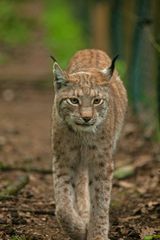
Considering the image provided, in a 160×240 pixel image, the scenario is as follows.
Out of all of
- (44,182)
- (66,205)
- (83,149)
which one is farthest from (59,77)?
(44,182)

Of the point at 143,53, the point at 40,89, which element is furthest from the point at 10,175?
the point at 40,89

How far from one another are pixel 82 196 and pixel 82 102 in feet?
3.36

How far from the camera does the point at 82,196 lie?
642cm

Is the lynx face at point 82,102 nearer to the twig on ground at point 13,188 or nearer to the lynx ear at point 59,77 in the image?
the lynx ear at point 59,77

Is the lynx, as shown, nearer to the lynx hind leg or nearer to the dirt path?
the lynx hind leg

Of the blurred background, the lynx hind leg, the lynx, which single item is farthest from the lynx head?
the blurred background

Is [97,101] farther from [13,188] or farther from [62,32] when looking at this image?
[62,32]

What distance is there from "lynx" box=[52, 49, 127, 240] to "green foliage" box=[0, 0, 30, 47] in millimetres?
13577

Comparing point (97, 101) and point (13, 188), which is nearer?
point (97, 101)

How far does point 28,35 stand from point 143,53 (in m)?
11.5

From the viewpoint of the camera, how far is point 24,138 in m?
10.0

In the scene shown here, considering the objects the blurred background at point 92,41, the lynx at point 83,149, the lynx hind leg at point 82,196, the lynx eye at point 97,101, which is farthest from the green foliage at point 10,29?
the lynx eye at point 97,101

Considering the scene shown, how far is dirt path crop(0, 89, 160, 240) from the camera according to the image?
6.23 meters

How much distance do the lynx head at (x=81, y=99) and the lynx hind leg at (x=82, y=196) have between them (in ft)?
1.95
